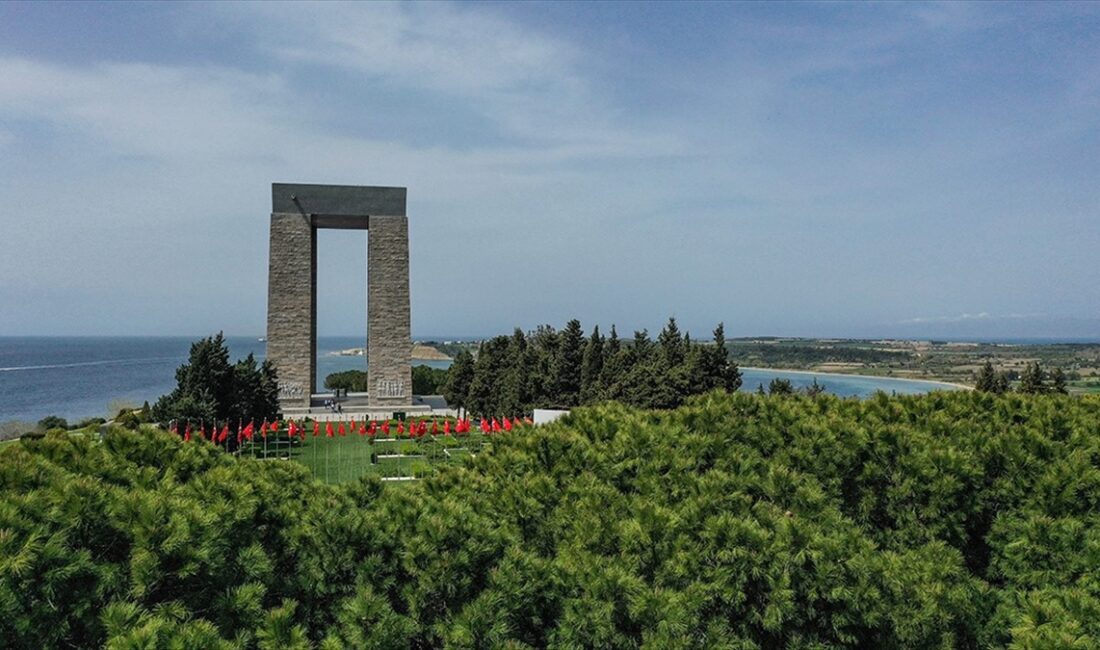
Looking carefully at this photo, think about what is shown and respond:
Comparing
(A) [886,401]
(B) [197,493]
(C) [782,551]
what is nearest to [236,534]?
(B) [197,493]

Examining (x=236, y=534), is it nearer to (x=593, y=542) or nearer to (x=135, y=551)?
(x=135, y=551)

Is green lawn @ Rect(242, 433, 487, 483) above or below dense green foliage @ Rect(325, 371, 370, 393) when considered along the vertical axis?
below

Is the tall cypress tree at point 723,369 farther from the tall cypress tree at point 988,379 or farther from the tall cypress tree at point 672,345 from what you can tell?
the tall cypress tree at point 988,379

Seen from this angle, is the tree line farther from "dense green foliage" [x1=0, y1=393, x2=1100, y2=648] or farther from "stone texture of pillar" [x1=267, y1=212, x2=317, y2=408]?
"stone texture of pillar" [x1=267, y1=212, x2=317, y2=408]

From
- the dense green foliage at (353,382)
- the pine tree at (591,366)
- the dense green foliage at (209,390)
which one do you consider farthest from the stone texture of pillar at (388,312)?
the dense green foliage at (353,382)

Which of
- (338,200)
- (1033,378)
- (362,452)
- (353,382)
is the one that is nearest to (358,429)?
(362,452)

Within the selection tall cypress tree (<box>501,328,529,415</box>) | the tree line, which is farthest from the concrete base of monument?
A: the tree line
